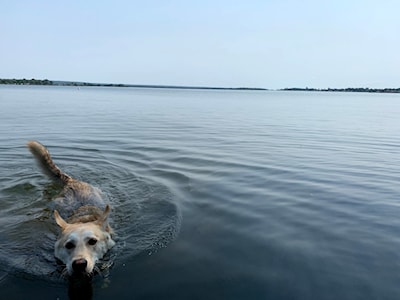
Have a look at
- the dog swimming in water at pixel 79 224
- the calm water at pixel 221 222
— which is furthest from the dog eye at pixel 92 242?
the calm water at pixel 221 222

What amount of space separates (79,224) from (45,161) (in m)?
2.96

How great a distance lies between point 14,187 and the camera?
10.5 metres

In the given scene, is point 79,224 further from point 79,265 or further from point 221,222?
point 221,222

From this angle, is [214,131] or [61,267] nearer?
[61,267]

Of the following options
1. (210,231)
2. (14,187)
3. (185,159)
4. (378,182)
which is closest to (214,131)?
(185,159)

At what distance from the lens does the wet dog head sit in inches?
214

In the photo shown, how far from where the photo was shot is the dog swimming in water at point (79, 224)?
5688 mm

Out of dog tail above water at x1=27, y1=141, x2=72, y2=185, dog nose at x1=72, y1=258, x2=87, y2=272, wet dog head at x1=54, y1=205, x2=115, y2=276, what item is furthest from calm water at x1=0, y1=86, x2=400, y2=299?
dog tail above water at x1=27, y1=141, x2=72, y2=185

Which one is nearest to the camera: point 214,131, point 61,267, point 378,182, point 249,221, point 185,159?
point 61,267

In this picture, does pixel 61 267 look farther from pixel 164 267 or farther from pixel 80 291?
pixel 164 267

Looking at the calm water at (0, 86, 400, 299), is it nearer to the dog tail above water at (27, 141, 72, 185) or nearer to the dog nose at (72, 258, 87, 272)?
the dog nose at (72, 258, 87, 272)

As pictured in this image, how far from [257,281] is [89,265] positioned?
246 centimetres

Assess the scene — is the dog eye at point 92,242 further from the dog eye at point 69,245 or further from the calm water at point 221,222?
the calm water at point 221,222

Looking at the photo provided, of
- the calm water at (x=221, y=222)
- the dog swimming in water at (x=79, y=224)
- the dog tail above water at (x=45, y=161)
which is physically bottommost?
the calm water at (x=221, y=222)
